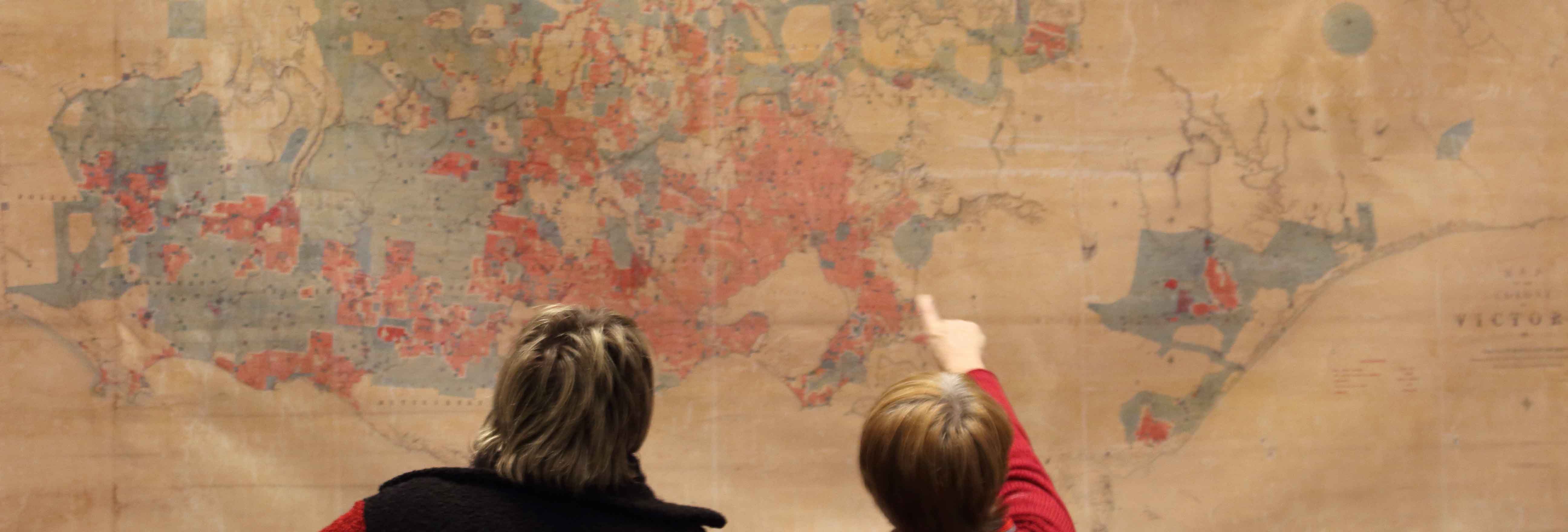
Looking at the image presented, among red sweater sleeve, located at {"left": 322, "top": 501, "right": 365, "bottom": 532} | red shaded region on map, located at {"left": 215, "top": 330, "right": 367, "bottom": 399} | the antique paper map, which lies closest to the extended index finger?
the antique paper map

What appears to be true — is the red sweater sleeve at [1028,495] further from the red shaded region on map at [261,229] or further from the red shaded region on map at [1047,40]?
the red shaded region on map at [261,229]

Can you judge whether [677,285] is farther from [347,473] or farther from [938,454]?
[938,454]

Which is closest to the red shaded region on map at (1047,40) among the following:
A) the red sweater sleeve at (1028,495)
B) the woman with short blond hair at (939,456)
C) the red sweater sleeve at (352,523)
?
the red sweater sleeve at (1028,495)

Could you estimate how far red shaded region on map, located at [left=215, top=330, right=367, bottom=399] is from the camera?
2133 mm

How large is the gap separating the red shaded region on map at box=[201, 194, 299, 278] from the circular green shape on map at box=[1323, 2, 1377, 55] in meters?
2.63

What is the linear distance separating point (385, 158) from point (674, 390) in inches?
35.7

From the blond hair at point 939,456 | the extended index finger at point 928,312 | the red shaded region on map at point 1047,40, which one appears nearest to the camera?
the blond hair at point 939,456

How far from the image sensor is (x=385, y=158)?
84.0 inches

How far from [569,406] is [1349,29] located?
222 centimetres

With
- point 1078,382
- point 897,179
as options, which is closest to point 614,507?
point 897,179

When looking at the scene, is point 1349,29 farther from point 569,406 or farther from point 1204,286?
point 569,406

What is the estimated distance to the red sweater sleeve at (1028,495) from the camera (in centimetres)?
111

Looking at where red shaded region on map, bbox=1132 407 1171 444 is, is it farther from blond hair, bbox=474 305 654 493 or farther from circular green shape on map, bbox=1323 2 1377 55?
blond hair, bbox=474 305 654 493

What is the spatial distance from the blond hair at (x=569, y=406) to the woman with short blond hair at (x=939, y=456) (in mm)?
320
